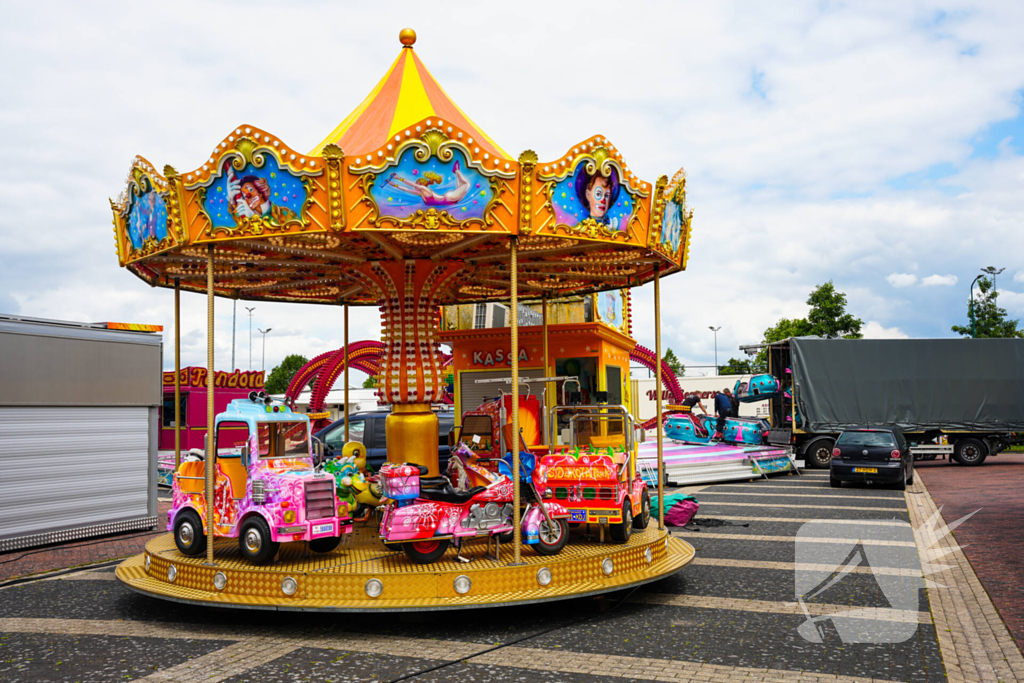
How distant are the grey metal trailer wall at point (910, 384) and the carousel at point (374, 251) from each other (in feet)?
46.4

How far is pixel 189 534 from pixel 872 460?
15614 millimetres

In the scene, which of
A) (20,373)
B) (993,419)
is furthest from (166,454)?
(993,419)

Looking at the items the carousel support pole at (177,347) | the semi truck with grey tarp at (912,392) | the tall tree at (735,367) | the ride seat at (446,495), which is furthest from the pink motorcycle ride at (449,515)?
the tall tree at (735,367)

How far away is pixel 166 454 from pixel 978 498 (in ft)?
67.2

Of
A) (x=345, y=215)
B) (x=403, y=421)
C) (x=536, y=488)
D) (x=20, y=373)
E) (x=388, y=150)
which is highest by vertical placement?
(x=388, y=150)

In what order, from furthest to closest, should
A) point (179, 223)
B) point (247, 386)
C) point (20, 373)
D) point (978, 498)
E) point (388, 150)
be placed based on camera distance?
1. point (247, 386)
2. point (978, 498)
3. point (20, 373)
4. point (179, 223)
5. point (388, 150)

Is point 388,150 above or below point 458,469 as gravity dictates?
above

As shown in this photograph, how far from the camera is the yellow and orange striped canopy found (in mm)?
10117

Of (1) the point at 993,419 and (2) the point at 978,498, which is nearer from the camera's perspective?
(2) the point at 978,498

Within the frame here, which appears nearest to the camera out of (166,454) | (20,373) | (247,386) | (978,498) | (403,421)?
(403,421)

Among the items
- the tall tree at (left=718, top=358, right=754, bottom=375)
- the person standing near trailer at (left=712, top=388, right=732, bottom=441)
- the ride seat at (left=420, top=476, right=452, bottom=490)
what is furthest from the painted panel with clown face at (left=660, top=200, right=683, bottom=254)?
the tall tree at (left=718, top=358, right=754, bottom=375)

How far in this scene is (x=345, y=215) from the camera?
7.75 meters

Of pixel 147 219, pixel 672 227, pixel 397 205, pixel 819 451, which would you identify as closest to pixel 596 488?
pixel 672 227

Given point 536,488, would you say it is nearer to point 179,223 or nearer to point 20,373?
point 179,223
